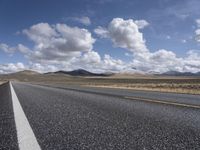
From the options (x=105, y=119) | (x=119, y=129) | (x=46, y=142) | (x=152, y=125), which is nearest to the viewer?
(x=46, y=142)

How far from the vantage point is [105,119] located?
18.1ft

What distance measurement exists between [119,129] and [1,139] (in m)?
1.84

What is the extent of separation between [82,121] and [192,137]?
2.25 metres

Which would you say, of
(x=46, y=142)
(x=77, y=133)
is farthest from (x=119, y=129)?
(x=46, y=142)

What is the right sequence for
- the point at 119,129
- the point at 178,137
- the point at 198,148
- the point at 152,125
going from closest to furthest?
the point at 198,148
the point at 178,137
the point at 119,129
the point at 152,125

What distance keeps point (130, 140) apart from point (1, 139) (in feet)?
6.04

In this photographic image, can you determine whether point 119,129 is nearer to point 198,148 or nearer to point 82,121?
point 82,121

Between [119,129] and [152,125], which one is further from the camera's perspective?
[152,125]

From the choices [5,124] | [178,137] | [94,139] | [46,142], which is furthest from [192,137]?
[5,124]

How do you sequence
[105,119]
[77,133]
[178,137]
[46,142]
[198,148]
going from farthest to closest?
[105,119]
[77,133]
[178,137]
[46,142]
[198,148]

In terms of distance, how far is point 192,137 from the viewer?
3812mm

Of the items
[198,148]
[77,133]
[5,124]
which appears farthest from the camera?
[5,124]

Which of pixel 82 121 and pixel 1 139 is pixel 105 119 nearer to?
pixel 82 121

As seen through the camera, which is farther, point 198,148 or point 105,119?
point 105,119
